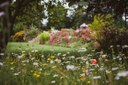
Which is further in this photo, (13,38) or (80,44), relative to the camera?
(13,38)

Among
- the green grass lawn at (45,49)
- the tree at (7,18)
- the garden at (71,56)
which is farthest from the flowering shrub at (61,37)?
the tree at (7,18)

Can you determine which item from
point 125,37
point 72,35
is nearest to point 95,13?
point 125,37

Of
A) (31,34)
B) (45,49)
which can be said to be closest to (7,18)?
(45,49)

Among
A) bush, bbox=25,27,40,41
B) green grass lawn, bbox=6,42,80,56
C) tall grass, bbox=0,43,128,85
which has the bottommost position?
bush, bbox=25,27,40,41

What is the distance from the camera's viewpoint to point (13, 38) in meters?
25.0

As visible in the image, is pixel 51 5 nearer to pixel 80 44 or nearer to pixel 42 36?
pixel 80 44

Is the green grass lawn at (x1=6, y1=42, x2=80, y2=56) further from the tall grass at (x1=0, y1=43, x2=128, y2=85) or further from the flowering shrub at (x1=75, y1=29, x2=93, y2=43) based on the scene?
the tall grass at (x1=0, y1=43, x2=128, y2=85)

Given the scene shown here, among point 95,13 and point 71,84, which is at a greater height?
point 95,13

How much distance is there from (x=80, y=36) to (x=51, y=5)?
8.22 m

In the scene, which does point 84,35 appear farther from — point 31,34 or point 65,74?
point 65,74

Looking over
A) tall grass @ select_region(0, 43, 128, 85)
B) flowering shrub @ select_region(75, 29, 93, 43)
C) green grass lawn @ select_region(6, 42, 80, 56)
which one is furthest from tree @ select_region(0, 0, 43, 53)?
flowering shrub @ select_region(75, 29, 93, 43)

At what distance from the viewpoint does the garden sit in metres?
5.06

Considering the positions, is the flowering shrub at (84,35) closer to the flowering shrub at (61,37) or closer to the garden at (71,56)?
the garden at (71,56)

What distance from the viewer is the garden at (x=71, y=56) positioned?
5062 millimetres
